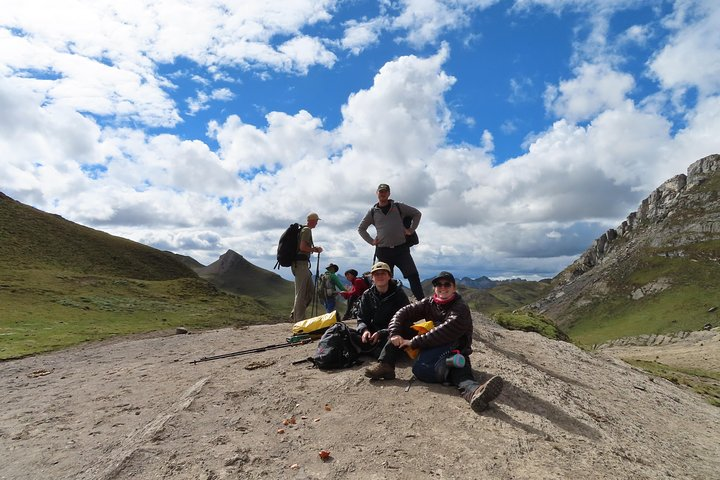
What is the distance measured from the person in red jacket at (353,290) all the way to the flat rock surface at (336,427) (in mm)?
2767

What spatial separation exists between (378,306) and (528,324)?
1379 cm

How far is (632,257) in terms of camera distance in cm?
15312

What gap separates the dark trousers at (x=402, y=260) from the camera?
42.1ft

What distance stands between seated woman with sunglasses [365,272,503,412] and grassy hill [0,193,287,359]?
1787 cm

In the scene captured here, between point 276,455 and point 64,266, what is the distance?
67.8 m

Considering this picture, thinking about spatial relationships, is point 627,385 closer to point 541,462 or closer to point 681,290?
point 541,462

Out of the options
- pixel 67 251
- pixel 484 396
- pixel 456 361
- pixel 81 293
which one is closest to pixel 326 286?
pixel 456 361

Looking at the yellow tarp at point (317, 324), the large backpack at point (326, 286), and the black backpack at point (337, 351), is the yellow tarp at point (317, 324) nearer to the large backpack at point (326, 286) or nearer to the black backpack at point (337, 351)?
the large backpack at point (326, 286)

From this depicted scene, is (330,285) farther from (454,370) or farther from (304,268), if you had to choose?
(454,370)

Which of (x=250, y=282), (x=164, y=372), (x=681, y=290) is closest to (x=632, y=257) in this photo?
(x=681, y=290)

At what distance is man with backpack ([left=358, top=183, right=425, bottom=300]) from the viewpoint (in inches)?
505

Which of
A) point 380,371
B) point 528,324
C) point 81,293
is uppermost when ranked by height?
point 81,293

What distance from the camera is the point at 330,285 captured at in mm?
16125

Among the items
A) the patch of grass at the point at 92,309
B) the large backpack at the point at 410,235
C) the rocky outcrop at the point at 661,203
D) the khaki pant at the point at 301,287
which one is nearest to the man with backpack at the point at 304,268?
the khaki pant at the point at 301,287
